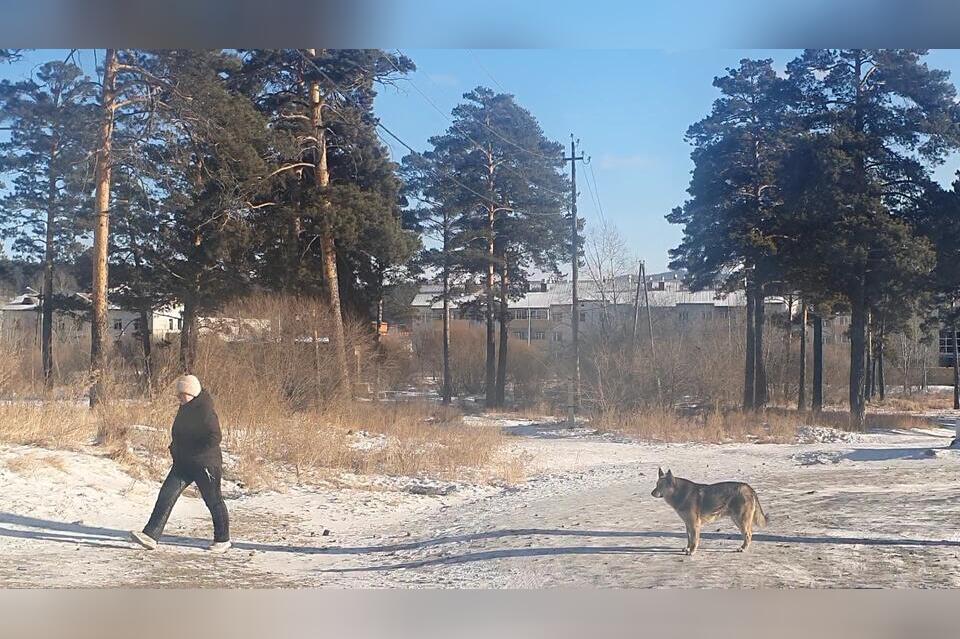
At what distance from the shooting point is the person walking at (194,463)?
6992mm

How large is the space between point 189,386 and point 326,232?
5.52 feet

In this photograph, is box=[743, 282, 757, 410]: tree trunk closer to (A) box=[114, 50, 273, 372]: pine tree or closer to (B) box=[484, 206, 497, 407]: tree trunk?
(B) box=[484, 206, 497, 407]: tree trunk

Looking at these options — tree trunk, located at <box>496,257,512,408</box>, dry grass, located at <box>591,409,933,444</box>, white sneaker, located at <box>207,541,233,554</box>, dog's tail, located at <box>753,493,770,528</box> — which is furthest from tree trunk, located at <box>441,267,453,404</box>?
dog's tail, located at <box>753,493,770,528</box>

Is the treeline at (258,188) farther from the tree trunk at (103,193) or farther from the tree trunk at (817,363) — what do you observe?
the tree trunk at (817,363)

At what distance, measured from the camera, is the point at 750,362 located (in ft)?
25.0

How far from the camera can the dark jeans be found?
22.9ft

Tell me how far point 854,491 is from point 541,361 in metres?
2.67

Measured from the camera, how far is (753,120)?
7.50m

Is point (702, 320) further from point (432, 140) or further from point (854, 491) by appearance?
point (432, 140)

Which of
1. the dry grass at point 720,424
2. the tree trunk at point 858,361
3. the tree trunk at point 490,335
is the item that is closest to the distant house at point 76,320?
the tree trunk at point 490,335

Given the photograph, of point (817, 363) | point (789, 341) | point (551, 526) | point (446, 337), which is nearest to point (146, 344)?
point (446, 337)

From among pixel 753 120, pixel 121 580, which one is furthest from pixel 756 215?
pixel 121 580

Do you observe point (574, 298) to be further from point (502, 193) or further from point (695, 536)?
point (695, 536)

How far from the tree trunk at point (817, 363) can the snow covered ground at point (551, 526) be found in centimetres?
24
